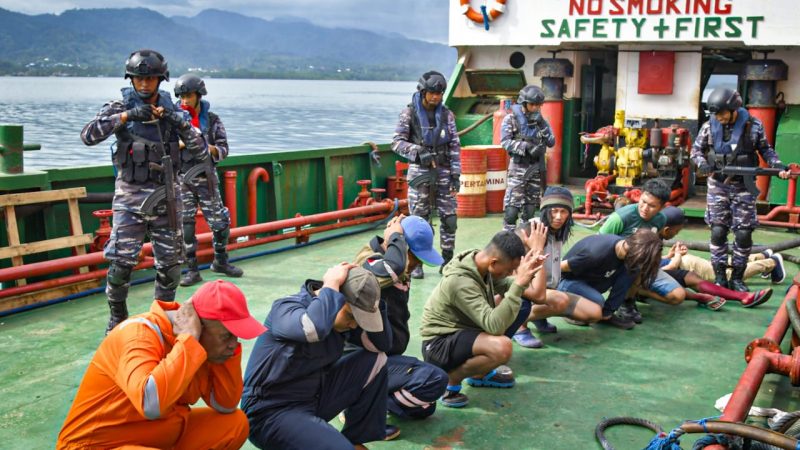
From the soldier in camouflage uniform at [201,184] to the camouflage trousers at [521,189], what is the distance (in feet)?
8.85

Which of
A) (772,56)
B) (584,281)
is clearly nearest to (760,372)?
(584,281)

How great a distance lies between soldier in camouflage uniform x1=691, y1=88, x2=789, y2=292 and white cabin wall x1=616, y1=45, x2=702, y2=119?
3191 millimetres

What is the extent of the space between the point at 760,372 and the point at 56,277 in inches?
210

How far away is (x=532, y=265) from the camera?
4.04m

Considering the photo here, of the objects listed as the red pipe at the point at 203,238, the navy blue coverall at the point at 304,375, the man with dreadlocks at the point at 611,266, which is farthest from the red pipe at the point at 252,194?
the navy blue coverall at the point at 304,375

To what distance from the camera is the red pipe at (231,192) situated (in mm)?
8109

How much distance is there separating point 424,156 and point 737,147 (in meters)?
2.60

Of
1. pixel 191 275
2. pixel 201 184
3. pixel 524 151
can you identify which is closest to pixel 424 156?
pixel 524 151

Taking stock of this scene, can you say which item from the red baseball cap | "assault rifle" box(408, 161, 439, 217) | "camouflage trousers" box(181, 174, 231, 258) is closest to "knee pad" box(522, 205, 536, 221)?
"assault rifle" box(408, 161, 439, 217)

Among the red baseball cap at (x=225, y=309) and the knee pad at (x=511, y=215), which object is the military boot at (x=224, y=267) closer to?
the knee pad at (x=511, y=215)

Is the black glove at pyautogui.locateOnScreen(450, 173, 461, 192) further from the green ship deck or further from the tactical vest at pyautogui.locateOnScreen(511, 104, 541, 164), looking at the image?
the green ship deck

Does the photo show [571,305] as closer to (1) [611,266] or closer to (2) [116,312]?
(1) [611,266]

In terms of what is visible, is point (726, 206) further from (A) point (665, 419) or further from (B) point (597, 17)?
(B) point (597, 17)

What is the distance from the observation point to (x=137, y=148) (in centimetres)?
517
